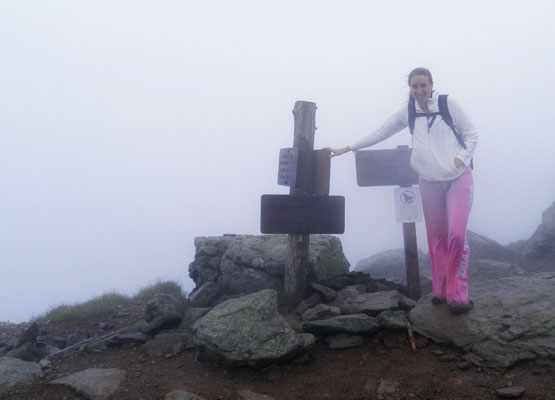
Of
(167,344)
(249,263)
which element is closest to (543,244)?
(249,263)

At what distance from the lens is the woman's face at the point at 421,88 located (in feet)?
18.9

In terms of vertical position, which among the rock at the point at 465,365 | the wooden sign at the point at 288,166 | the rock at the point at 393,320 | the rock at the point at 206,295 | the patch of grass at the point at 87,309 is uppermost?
the wooden sign at the point at 288,166

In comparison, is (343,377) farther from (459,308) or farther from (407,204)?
(407,204)

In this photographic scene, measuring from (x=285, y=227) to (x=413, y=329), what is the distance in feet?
8.01

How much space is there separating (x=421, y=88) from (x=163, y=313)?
17.0 ft

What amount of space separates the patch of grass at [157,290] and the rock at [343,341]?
229 inches

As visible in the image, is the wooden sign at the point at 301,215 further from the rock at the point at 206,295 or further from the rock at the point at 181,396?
the rock at the point at 181,396

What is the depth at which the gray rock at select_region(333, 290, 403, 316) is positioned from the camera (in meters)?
6.52

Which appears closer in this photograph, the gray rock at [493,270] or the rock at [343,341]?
the rock at [343,341]

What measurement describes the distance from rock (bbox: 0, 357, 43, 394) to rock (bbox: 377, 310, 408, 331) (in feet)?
15.3

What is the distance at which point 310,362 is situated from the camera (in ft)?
18.4

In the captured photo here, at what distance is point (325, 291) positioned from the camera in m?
7.30

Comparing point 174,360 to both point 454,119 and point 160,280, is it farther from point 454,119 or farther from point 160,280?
point 160,280

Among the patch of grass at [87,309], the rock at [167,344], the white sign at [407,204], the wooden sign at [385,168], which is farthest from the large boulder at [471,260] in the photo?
the patch of grass at [87,309]
